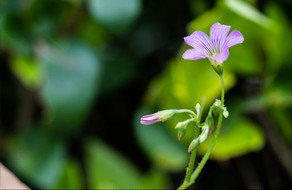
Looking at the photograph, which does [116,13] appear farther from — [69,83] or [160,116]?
[160,116]

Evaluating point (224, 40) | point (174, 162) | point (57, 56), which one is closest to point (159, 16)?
point (57, 56)

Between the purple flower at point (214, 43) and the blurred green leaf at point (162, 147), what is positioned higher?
the purple flower at point (214, 43)

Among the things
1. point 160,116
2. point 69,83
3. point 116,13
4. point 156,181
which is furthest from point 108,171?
point 160,116

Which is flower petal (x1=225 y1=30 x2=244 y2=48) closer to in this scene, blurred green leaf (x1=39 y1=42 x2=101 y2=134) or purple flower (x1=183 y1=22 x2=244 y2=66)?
purple flower (x1=183 y1=22 x2=244 y2=66)

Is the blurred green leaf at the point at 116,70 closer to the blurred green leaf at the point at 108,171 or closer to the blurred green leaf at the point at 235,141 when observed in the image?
the blurred green leaf at the point at 108,171

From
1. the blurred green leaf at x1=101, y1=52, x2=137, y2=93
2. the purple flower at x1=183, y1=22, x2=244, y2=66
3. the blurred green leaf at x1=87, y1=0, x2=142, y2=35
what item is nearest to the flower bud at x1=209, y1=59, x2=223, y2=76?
the purple flower at x1=183, y1=22, x2=244, y2=66

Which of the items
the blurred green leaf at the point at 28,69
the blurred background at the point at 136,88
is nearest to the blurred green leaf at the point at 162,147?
the blurred background at the point at 136,88
